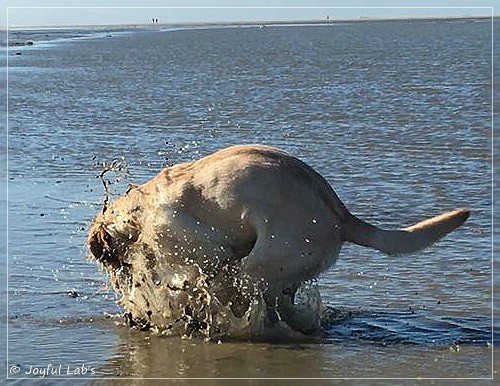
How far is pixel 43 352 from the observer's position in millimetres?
7094

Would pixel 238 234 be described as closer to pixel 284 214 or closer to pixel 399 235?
pixel 284 214

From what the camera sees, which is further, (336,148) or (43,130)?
(43,130)

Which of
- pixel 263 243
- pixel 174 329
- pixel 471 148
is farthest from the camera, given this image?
pixel 471 148

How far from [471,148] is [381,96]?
7244 mm

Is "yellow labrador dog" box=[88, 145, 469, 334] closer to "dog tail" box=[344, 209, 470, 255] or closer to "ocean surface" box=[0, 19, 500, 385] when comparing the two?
"dog tail" box=[344, 209, 470, 255]

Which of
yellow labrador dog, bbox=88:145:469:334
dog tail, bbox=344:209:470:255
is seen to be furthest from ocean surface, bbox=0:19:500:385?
dog tail, bbox=344:209:470:255

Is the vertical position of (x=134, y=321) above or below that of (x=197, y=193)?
below

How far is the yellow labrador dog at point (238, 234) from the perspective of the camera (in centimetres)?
696

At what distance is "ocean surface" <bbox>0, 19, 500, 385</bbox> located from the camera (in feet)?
22.6

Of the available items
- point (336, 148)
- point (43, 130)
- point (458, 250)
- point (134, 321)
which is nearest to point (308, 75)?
point (43, 130)

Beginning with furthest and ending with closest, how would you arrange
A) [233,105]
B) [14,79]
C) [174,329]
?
1. [14,79]
2. [233,105]
3. [174,329]

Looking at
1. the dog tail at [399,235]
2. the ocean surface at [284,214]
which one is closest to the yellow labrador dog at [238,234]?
the dog tail at [399,235]

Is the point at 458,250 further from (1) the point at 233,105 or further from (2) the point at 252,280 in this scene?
(1) the point at 233,105

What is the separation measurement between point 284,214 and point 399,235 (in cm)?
80
